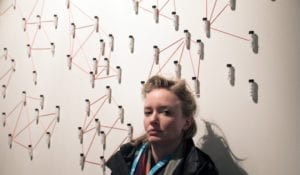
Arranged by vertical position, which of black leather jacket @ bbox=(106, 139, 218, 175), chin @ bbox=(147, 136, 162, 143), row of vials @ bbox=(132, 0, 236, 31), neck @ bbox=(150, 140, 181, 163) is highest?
row of vials @ bbox=(132, 0, 236, 31)

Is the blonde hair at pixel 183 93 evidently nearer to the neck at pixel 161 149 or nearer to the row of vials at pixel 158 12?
the neck at pixel 161 149

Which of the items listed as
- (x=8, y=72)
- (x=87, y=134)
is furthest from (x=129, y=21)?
(x=8, y=72)

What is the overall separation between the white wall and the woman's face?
16 cm

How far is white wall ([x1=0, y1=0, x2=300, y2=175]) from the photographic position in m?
1.08

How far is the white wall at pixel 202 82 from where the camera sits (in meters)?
1.08

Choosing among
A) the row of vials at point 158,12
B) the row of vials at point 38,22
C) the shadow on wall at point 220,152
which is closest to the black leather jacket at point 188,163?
the shadow on wall at point 220,152

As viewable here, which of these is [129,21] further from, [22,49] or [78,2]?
[22,49]

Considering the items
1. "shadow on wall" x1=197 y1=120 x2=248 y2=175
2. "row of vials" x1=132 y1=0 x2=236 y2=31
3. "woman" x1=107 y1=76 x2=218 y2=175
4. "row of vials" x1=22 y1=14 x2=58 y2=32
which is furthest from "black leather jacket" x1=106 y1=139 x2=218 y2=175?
"row of vials" x1=22 y1=14 x2=58 y2=32

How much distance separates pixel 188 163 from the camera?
3.45 ft

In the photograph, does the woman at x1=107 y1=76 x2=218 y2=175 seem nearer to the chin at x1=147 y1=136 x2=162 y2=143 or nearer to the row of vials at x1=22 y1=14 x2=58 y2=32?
the chin at x1=147 y1=136 x2=162 y2=143

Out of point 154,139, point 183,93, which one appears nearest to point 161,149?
point 154,139

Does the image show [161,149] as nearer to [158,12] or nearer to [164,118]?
[164,118]

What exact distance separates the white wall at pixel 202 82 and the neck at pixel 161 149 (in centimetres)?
14

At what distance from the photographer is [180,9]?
130cm
